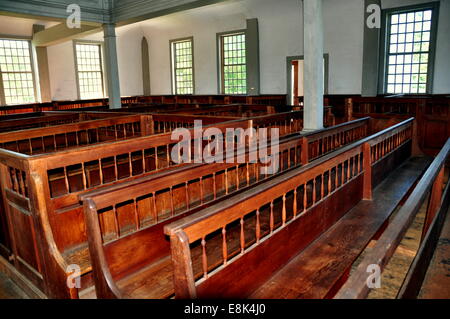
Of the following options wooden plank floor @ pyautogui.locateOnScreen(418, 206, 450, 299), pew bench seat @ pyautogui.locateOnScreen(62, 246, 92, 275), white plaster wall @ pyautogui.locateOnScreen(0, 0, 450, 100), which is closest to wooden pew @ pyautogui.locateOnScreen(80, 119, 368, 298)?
pew bench seat @ pyautogui.locateOnScreen(62, 246, 92, 275)

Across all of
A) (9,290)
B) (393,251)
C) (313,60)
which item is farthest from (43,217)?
(313,60)

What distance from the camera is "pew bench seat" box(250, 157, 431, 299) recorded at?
247 centimetres

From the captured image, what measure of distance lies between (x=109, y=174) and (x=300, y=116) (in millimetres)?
3564

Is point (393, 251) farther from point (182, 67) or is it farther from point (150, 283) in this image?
point (182, 67)

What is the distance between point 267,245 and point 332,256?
0.70 m

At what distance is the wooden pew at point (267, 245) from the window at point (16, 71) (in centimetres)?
1353

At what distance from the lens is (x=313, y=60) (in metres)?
6.04

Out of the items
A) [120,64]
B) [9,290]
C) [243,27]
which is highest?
[243,27]

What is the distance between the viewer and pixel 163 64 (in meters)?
16.5

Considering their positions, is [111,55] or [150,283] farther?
[111,55]

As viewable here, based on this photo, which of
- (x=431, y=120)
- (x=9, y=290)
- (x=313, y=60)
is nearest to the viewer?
(x=9, y=290)

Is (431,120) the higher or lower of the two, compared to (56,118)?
lower

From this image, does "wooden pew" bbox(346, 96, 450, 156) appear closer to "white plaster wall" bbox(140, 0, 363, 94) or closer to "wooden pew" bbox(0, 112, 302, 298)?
"white plaster wall" bbox(140, 0, 363, 94)

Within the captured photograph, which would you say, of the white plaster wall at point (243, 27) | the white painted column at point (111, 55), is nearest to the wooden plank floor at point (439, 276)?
the white plaster wall at point (243, 27)
